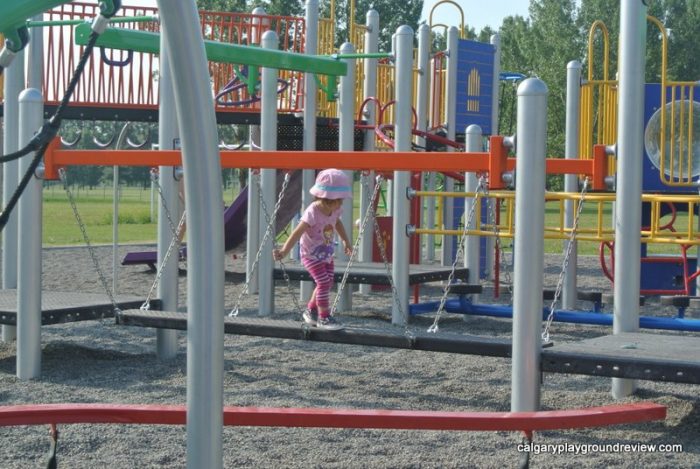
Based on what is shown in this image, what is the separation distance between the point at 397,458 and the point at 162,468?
37.8 inches

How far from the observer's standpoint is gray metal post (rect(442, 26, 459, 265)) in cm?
1132

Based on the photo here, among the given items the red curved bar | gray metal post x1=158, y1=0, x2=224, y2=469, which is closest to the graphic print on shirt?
the red curved bar

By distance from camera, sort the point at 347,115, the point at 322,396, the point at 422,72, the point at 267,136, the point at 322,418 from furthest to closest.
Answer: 1. the point at 422,72
2. the point at 347,115
3. the point at 267,136
4. the point at 322,396
5. the point at 322,418

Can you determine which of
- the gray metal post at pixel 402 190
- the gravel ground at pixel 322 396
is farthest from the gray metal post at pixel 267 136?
the gray metal post at pixel 402 190

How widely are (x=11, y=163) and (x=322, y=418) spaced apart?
477 cm

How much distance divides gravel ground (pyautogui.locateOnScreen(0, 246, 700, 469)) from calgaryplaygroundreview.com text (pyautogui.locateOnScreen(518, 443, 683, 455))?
4 centimetres

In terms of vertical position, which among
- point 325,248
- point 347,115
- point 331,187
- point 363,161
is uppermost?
point 347,115

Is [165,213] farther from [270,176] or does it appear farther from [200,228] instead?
[200,228]

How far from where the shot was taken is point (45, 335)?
8086mm

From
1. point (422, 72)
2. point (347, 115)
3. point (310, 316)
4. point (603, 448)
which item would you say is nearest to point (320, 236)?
point (310, 316)

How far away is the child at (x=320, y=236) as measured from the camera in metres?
6.46

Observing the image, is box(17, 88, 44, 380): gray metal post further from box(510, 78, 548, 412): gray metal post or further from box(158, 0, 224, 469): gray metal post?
box(158, 0, 224, 469): gray metal post

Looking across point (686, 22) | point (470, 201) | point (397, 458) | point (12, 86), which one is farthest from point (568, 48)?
point (397, 458)

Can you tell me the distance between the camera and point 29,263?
643cm
